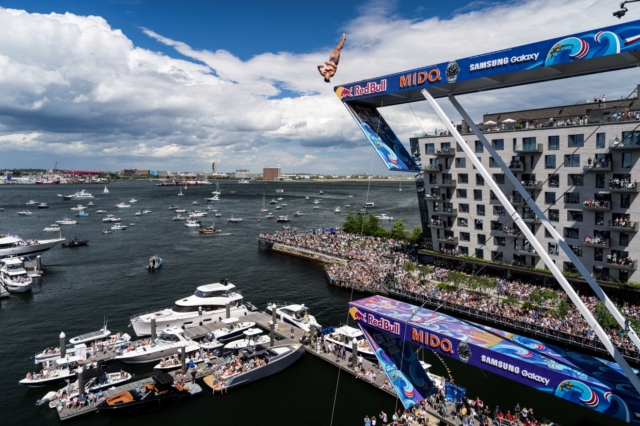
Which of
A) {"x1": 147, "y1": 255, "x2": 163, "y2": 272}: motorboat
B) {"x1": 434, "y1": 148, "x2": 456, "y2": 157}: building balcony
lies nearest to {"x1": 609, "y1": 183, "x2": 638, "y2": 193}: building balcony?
{"x1": 434, "y1": 148, "x2": 456, "y2": 157}: building balcony

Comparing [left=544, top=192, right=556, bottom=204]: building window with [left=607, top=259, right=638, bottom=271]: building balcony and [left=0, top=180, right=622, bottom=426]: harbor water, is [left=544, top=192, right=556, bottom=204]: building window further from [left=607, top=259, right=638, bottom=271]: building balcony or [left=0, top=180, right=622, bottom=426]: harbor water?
[left=0, top=180, right=622, bottom=426]: harbor water

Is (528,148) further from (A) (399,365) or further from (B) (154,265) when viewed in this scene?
(B) (154,265)

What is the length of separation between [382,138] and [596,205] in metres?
34.9

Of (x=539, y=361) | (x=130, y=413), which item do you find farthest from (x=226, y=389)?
(x=539, y=361)

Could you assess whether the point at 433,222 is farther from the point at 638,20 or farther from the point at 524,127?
the point at 638,20

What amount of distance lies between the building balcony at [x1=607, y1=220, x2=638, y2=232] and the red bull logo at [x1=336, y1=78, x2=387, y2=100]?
118ft

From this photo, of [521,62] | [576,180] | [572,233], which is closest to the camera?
[521,62]

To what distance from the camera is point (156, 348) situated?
3759 centimetres

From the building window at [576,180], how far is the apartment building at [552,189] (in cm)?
10

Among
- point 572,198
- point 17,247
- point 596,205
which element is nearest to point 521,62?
point 596,205

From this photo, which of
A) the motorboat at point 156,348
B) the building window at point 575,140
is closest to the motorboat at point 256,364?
the motorboat at point 156,348

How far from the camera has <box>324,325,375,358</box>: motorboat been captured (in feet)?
123

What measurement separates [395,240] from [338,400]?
48046 millimetres

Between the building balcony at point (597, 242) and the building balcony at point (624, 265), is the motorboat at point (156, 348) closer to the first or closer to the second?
the building balcony at point (597, 242)
